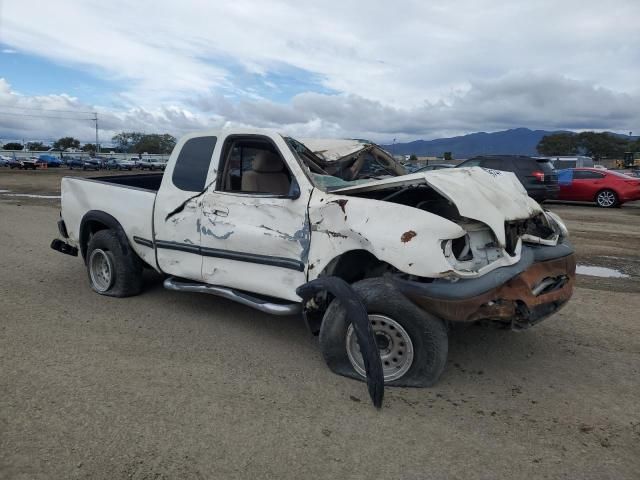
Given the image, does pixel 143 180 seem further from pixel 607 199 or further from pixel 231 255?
pixel 607 199

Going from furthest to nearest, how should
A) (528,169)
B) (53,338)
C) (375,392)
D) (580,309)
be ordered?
1. (528,169)
2. (580,309)
3. (53,338)
4. (375,392)

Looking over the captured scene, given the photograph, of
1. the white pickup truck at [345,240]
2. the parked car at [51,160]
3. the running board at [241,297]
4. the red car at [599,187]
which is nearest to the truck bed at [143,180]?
the white pickup truck at [345,240]

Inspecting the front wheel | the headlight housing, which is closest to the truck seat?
the headlight housing

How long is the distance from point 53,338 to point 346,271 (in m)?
2.62

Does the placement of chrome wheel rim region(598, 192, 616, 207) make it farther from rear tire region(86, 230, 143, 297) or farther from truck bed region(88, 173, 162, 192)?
rear tire region(86, 230, 143, 297)

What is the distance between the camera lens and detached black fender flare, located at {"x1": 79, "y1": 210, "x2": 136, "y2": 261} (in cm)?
547

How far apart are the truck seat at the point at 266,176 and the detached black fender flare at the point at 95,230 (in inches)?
64.0

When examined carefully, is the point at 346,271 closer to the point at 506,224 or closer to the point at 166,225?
the point at 506,224

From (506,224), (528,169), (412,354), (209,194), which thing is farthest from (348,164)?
(528,169)

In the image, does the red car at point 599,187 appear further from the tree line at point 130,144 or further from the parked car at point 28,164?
the tree line at point 130,144

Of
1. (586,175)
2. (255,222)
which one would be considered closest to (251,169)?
(255,222)

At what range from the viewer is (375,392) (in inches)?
130

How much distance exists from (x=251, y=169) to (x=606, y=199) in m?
15.9

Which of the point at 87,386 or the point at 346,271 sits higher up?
the point at 346,271
